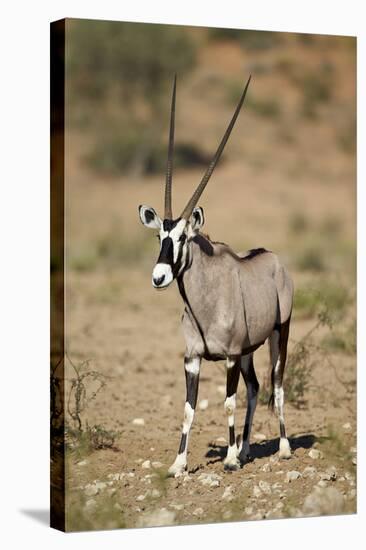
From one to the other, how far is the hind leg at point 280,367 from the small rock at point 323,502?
0.36m

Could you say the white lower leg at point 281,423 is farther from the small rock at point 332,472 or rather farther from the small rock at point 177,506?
the small rock at point 177,506

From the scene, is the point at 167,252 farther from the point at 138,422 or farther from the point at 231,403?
the point at 138,422

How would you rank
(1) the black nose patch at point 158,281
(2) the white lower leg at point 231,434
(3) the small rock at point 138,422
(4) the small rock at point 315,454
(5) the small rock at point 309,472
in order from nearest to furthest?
(1) the black nose patch at point 158,281
(2) the white lower leg at point 231,434
(5) the small rock at point 309,472
(4) the small rock at point 315,454
(3) the small rock at point 138,422

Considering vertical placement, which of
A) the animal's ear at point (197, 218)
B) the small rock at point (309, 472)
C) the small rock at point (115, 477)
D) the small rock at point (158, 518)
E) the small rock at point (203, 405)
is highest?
the animal's ear at point (197, 218)

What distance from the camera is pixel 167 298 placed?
58.4 feet

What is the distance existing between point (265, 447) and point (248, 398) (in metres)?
0.53

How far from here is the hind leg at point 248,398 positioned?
961cm

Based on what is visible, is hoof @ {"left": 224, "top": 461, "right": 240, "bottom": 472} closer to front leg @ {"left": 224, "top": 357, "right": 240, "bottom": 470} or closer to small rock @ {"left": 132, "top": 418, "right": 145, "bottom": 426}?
front leg @ {"left": 224, "top": 357, "right": 240, "bottom": 470}

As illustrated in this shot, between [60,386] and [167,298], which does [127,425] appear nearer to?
[60,386]

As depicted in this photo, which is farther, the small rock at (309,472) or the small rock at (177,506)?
the small rock at (309,472)

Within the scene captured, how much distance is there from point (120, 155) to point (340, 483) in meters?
17.5

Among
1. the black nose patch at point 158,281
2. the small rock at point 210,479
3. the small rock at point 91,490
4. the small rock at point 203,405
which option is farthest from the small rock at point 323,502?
the small rock at point 203,405

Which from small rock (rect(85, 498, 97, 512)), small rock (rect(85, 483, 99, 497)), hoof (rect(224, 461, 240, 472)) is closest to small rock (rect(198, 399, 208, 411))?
hoof (rect(224, 461, 240, 472))

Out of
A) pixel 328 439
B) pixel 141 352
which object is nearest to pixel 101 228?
pixel 141 352
